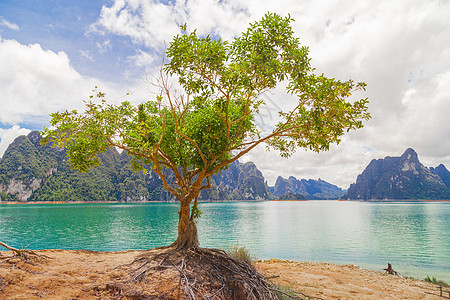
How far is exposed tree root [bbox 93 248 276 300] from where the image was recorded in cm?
568

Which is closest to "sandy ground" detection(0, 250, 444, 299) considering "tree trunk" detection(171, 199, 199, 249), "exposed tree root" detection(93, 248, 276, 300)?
"exposed tree root" detection(93, 248, 276, 300)

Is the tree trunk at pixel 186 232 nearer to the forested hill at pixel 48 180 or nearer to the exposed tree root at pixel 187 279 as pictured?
the exposed tree root at pixel 187 279

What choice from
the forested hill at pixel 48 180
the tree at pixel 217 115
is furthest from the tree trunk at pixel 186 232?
the forested hill at pixel 48 180

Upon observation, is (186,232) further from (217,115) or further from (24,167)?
(24,167)

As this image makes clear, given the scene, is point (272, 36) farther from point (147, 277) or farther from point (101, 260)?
point (101, 260)

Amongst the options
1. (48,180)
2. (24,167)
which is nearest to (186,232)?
(48,180)

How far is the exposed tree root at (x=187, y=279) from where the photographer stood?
18.6 ft

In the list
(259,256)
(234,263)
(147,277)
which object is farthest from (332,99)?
(259,256)

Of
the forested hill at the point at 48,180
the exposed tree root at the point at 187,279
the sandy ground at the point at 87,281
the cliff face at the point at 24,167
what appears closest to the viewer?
the sandy ground at the point at 87,281

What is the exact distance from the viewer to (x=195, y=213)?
939 cm

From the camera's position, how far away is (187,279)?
247 inches

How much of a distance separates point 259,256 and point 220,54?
19.2 m

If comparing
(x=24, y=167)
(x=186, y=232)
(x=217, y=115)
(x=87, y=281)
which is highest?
(x=24, y=167)

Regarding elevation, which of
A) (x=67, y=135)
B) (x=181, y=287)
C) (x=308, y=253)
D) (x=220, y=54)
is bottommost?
(x=308, y=253)
